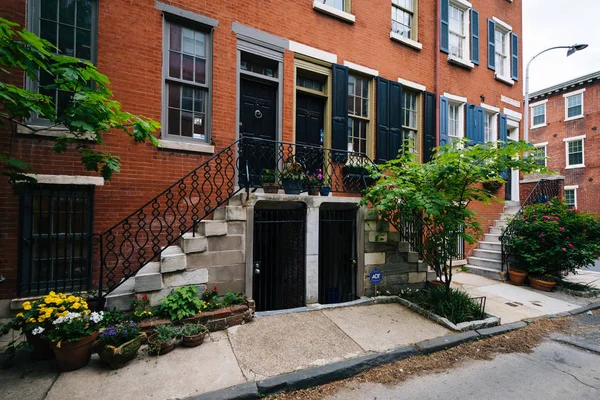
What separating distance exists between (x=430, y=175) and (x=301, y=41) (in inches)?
184

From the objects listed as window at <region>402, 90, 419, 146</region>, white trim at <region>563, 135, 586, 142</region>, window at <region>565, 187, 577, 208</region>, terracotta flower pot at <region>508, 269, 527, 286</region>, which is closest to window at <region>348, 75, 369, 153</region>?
window at <region>402, 90, 419, 146</region>

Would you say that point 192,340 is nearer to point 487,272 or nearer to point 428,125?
point 487,272

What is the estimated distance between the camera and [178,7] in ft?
19.2

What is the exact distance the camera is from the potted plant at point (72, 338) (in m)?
3.38

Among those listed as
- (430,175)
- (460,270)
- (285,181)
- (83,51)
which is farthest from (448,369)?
(83,51)

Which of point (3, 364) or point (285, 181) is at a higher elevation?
point (285, 181)

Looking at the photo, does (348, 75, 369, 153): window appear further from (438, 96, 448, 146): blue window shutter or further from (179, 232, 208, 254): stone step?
(179, 232, 208, 254): stone step

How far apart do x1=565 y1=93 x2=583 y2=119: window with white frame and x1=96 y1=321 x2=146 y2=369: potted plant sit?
27.4 meters

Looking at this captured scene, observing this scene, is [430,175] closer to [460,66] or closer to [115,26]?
[115,26]

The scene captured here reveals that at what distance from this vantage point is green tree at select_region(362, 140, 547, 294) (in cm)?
495

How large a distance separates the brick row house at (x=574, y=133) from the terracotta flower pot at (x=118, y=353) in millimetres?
22911

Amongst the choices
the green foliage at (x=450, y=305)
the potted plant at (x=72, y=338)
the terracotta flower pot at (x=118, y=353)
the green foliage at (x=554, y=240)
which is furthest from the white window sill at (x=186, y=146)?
the green foliage at (x=554, y=240)

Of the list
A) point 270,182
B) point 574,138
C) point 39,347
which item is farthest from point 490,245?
point 574,138

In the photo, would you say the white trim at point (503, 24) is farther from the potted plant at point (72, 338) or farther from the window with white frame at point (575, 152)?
the potted plant at point (72, 338)
